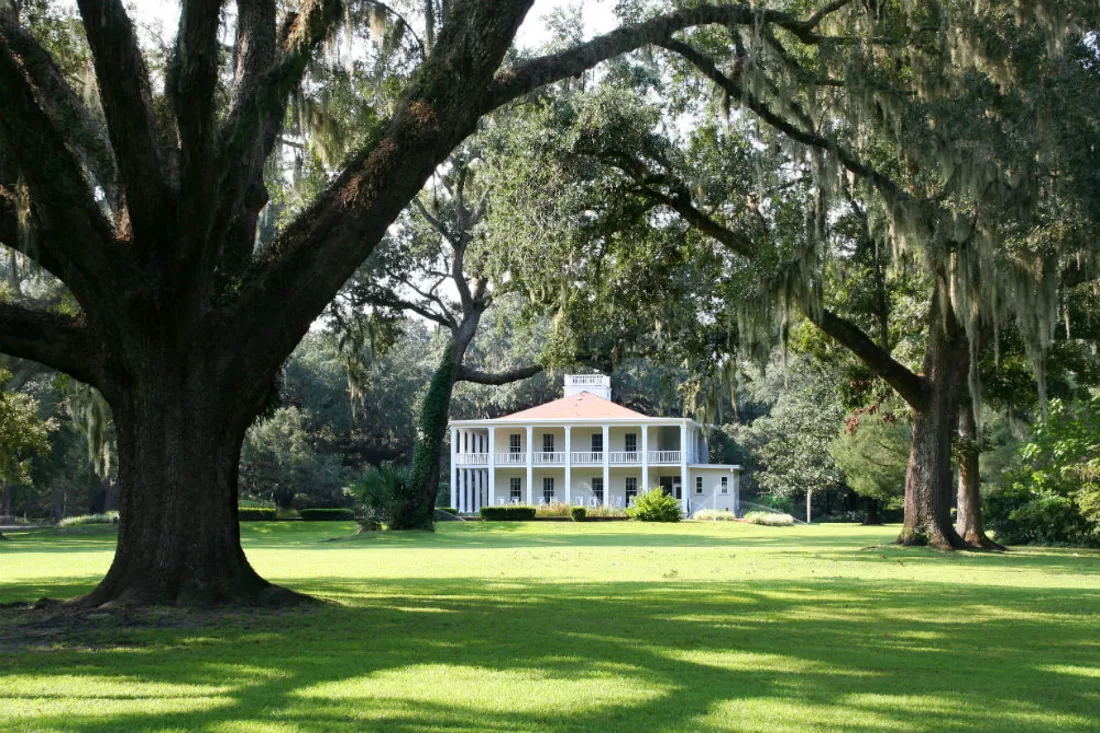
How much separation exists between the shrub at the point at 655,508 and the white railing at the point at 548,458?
39.3 feet

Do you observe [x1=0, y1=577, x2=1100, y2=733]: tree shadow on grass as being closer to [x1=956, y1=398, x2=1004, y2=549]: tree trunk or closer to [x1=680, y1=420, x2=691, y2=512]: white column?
[x1=956, y1=398, x2=1004, y2=549]: tree trunk

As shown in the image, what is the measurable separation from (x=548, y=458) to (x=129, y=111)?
47.7 meters

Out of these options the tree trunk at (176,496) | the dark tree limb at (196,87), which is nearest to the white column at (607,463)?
the tree trunk at (176,496)

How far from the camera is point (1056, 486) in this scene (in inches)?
950

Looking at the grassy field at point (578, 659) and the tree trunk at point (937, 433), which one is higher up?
the tree trunk at point (937, 433)

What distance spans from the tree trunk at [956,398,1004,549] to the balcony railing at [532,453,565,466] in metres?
31.7

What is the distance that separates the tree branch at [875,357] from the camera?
64.2 feet

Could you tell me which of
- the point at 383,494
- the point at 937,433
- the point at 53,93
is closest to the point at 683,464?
the point at 383,494

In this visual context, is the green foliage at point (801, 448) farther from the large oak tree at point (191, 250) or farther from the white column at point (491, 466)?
the large oak tree at point (191, 250)

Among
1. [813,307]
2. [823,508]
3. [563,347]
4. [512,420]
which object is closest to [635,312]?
[563,347]

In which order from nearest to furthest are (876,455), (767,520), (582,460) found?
1. (876,455)
2. (767,520)
3. (582,460)

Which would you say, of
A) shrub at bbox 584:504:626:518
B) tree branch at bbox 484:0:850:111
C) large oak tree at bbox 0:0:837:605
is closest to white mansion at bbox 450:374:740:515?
shrub at bbox 584:504:626:518

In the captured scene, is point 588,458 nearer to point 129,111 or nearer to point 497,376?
point 497,376

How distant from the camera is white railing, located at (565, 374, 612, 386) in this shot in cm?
6012
